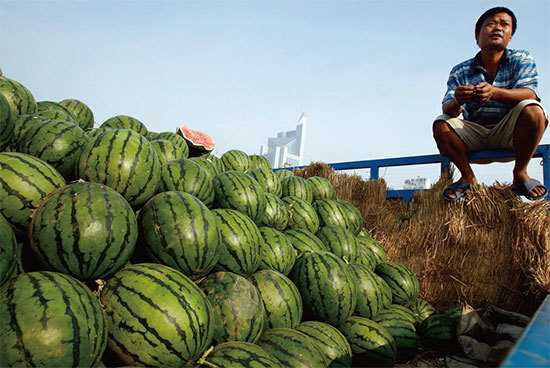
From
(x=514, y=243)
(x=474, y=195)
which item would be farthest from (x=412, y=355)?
(x=474, y=195)

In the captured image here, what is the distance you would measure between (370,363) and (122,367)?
173 centimetres

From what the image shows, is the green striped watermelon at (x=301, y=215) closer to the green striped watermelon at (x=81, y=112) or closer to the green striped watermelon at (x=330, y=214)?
the green striped watermelon at (x=330, y=214)

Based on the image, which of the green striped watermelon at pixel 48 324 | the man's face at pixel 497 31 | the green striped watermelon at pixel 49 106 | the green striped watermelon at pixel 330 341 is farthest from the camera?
the man's face at pixel 497 31

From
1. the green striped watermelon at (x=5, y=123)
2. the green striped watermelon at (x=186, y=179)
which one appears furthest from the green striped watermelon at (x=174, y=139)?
the green striped watermelon at (x=5, y=123)

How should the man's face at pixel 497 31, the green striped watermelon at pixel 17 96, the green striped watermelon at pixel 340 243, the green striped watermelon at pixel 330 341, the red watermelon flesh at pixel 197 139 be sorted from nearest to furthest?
the green striped watermelon at pixel 330 341
the green striped watermelon at pixel 17 96
the green striped watermelon at pixel 340 243
the man's face at pixel 497 31
the red watermelon flesh at pixel 197 139

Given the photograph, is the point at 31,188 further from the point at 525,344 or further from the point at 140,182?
the point at 525,344

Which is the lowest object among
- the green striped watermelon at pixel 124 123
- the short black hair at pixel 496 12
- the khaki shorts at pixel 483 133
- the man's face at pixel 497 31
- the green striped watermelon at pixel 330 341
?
the green striped watermelon at pixel 330 341

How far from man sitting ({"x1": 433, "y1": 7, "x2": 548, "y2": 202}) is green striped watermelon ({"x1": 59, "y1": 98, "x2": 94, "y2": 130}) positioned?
162 inches

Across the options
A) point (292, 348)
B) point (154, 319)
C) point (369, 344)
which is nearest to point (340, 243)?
point (369, 344)

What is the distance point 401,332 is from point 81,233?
2448mm

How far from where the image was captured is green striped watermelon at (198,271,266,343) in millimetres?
1940

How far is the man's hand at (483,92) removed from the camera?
148 inches

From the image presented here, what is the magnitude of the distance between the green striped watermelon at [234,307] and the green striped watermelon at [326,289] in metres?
0.51

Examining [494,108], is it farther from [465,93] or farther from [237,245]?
[237,245]
